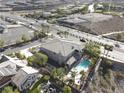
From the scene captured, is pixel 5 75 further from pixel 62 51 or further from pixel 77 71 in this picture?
pixel 77 71

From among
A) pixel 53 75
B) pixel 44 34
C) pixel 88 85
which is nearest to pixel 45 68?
pixel 53 75

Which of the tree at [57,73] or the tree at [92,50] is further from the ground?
the tree at [92,50]

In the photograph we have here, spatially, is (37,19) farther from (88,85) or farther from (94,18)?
(88,85)

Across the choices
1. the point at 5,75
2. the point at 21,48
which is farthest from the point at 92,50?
the point at 5,75

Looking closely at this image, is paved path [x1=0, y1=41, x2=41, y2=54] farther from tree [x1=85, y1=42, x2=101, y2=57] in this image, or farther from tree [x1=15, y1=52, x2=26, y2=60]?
tree [x1=85, y1=42, x2=101, y2=57]

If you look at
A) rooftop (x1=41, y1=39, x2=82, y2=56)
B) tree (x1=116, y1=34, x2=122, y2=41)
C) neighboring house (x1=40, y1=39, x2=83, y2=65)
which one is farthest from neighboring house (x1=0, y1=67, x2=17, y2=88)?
tree (x1=116, y1=34, x2=122, y2=41)

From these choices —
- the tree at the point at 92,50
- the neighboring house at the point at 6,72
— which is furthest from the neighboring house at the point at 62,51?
the neighboring house at the point at 6,72

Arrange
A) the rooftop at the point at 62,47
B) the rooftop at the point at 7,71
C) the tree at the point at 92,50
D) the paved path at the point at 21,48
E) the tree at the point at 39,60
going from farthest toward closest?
the paved path at the point at 21,48
the tree at the point at 92,50
the rooftop at the point at 62,47
the tree at the point at 39,60
the rooftop at the point at 7,71

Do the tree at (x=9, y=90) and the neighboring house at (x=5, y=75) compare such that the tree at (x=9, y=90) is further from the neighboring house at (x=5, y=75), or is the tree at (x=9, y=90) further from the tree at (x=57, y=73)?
the tree at (x=57, y=73)
